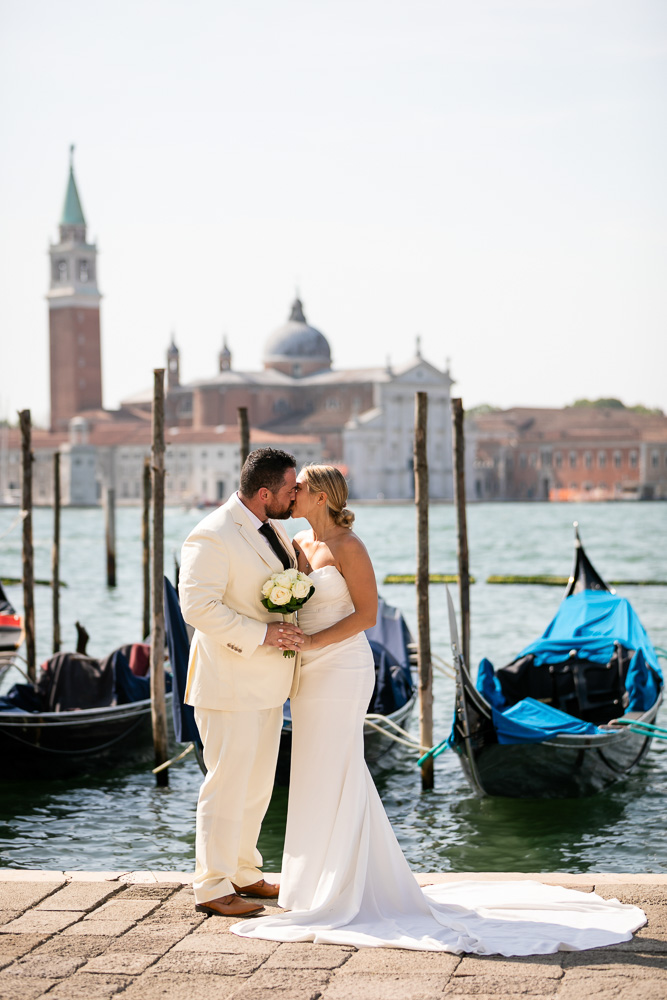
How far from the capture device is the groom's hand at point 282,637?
7.80 ft

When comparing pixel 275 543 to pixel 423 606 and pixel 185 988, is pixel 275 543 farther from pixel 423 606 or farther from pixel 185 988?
pixel 423 606

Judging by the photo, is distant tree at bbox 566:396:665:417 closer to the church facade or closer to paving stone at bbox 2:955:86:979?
the church facade

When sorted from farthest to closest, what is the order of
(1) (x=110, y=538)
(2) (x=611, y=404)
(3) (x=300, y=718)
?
(2) (x=611, y=404) < (1) (x=110, y=538) < (3) (x=300, y=718)

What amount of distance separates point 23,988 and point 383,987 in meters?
0.58

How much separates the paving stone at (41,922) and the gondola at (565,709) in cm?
190

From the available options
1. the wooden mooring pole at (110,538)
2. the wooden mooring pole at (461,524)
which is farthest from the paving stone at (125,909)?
the wooden mooring pole at (110,538)

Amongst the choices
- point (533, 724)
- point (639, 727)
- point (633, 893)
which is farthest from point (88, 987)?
point (639, 727)

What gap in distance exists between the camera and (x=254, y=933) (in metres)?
2.21

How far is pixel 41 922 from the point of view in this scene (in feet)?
7.43

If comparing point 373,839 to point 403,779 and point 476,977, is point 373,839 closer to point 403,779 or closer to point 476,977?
point 476,977

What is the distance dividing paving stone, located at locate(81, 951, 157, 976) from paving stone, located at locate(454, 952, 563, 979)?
0.53m

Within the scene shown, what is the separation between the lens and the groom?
7.83 ft

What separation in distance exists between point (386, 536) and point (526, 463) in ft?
92.3

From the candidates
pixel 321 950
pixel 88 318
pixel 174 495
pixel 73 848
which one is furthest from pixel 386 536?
pixel 321 950
